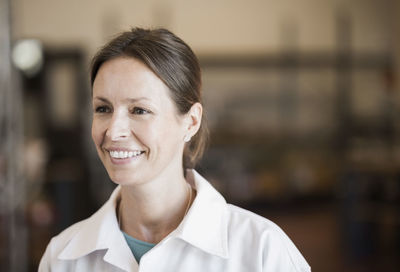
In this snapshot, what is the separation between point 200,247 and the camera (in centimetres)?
139

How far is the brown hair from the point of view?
1.38 meters

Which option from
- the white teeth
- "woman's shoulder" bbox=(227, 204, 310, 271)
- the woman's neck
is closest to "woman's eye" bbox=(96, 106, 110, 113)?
the white teeth

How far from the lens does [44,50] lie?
26.1 feet

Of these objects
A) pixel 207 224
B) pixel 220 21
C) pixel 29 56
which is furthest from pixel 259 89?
pixel 207 224

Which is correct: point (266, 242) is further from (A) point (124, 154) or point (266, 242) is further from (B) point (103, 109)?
(B) point (103, 109)

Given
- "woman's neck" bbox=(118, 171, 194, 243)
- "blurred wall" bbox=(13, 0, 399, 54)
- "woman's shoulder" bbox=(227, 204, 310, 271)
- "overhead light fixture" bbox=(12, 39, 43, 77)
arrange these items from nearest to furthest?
1. "woman's shoulder" bbox=(227, 204, 310, 271)
2. "woman's neck" bbox=(118, 171, 194, 243)
3. "overhead light fixture" bbox=(12, 39, 43, 77)
4. "blurred wall" bbox=(13, 0, 399, 54)

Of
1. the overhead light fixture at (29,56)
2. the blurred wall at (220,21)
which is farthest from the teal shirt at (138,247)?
the blurred wall at (220,21)

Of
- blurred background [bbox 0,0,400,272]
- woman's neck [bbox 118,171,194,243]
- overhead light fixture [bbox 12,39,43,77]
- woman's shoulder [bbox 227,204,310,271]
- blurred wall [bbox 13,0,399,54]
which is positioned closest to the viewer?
woman's shoulder [bbox 227,204,310,271]

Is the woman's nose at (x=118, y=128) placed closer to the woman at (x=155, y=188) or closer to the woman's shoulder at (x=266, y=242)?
the woman at (x=155, y=188)

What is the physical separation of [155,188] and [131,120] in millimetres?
218

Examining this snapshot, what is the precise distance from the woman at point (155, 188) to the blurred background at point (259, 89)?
522 cm

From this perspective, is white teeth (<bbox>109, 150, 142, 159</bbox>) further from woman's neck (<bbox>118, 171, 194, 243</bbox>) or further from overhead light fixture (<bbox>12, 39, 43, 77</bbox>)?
overhead light fixture (<bbox>12, 39, 43, 77</bbox>)

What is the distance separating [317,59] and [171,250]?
26.2 ft

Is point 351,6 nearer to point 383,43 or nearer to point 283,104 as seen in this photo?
point 383,43
